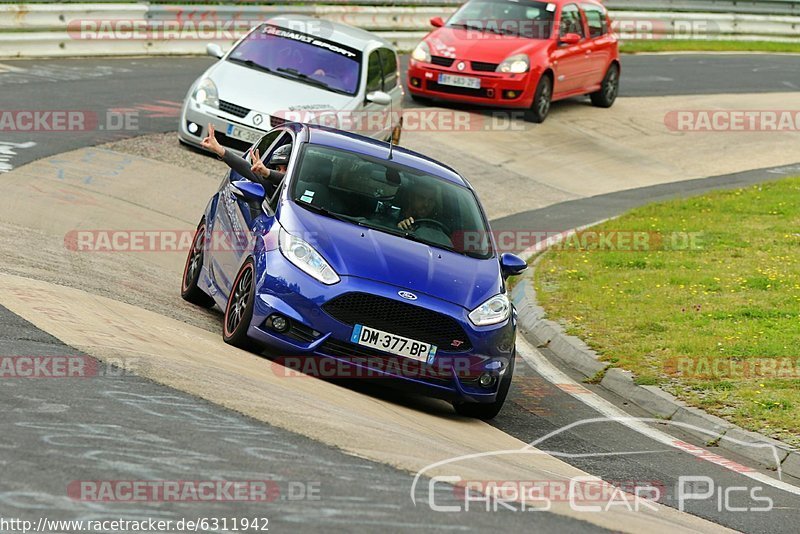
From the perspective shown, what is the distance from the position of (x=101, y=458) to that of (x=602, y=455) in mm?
3927

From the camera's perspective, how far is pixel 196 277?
1080 cm

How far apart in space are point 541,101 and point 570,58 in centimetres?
123

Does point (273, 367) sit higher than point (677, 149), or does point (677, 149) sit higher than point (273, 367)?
point (273, 367)

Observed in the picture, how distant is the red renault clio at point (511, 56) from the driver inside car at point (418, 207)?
1192 cm

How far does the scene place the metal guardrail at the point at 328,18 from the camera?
22375 mm

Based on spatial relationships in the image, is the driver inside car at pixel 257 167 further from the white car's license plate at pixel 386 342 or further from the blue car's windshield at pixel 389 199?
the white car's license plate at pixel 386 342

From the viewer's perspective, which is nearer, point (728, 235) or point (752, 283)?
point (752, 283)

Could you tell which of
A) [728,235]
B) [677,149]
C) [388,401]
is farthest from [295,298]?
[677,149]

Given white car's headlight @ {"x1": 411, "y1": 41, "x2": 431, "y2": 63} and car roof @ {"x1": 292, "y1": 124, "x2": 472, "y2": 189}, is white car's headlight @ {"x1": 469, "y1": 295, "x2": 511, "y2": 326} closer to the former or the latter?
car roof @ {"x1": 292, "y1": 124, "x2": 472, "y2": 189}

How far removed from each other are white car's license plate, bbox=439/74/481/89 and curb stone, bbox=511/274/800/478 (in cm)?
869

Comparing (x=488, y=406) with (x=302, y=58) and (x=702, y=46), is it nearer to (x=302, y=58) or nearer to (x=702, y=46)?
(x=302, y=58)

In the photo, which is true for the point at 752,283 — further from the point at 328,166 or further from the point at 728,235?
the point at 328,166

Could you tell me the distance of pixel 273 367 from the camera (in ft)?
27.9

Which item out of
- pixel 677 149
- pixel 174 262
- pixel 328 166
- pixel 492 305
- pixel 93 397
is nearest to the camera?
pixel 93 397
